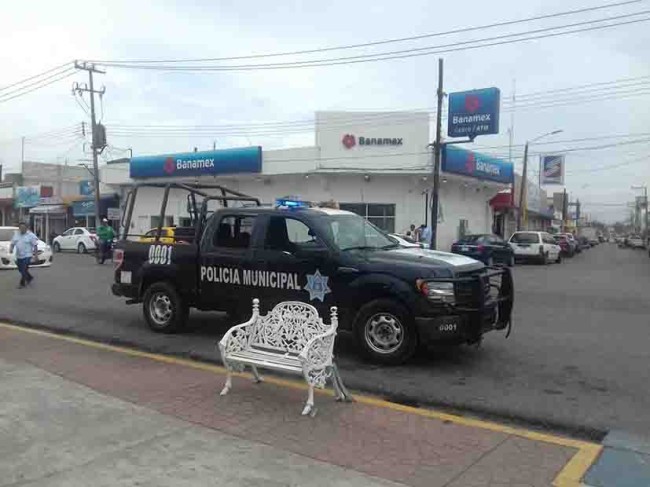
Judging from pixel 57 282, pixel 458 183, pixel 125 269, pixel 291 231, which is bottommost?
pixel 57 282

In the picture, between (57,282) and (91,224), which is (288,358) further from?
(91,224)

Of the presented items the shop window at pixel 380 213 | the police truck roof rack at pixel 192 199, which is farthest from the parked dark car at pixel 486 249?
the police truck roof rack at pixel 192 199

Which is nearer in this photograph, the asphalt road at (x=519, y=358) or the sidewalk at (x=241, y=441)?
the sidewalk at (x=241, y=441)

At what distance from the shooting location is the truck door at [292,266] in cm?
767

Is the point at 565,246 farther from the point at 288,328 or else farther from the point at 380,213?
the point at 288,328

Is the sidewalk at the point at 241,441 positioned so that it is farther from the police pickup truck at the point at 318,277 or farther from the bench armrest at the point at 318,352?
the police pickup truck at the point at 318,277

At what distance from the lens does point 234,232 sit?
28.1ft

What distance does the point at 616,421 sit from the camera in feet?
17.9

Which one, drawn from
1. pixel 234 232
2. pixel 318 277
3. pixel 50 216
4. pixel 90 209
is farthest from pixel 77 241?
pixel 318 277

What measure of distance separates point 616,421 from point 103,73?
4139 cm

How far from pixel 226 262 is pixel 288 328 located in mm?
2421

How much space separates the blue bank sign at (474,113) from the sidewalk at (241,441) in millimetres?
21362

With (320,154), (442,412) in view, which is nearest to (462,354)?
(442,412)

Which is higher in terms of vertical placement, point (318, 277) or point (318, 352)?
point (318, 277)
